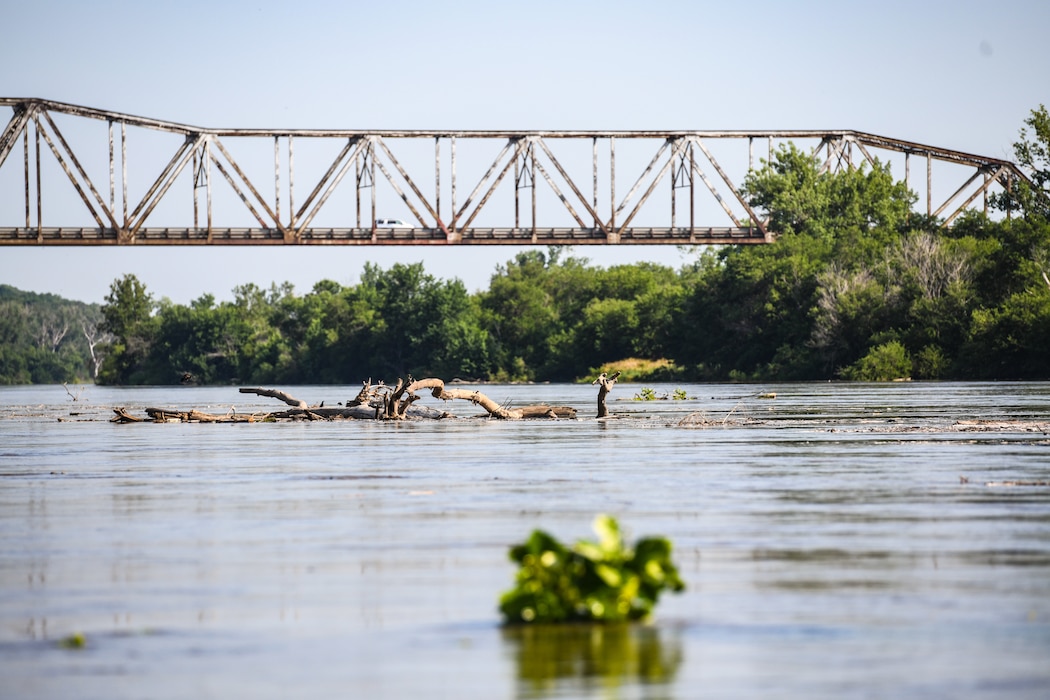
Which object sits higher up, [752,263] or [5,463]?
[752,263]

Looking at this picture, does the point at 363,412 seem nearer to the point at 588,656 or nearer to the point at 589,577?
the point at 589,577

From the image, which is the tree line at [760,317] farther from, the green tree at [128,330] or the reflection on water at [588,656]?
the reflection on water at [588,656]

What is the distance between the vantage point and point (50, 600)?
1156 centimetres

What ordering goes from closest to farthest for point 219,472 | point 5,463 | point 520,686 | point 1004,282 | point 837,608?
point 520,686 → point 837,608 → point 219,472 → point 5,463 → point 1004,282

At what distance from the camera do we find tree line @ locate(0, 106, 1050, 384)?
9162 centimetres

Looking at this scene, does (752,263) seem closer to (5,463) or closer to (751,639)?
(5,463)

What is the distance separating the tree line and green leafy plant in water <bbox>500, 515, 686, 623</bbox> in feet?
170

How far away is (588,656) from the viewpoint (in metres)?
9.17

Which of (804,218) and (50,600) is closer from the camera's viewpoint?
(50,600)

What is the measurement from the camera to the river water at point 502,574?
28.5 ft

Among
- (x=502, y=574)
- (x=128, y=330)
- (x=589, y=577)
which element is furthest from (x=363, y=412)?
(x=128, y=330)

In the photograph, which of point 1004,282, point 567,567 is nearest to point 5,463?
point 567,567

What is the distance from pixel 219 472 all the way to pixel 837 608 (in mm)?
15533

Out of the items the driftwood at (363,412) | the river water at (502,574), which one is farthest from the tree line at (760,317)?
the river water at (502,574)
